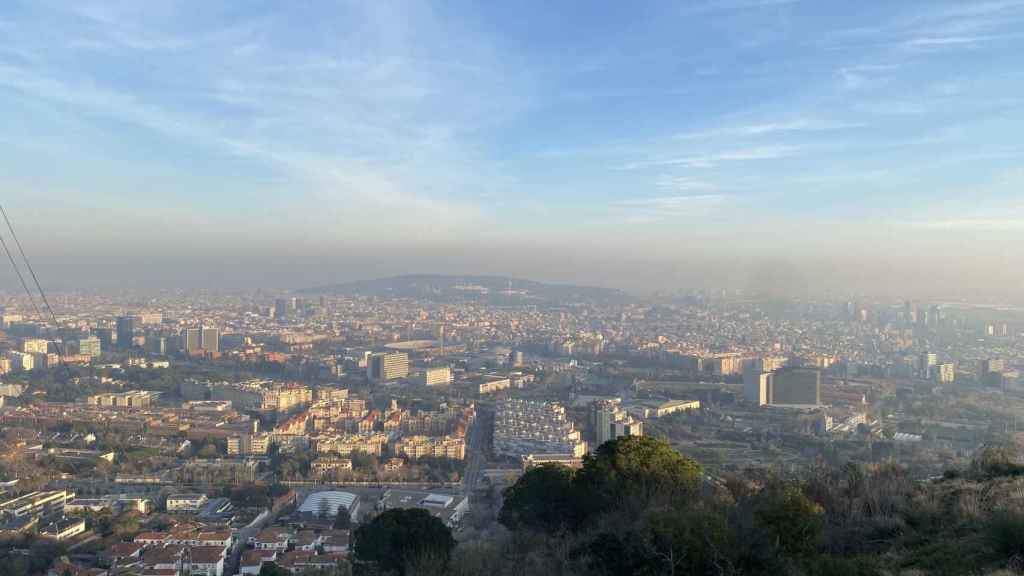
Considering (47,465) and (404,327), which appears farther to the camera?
(404,327)

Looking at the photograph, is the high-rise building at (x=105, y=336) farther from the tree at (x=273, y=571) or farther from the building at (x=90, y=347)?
the tree at (x=273, y=571)

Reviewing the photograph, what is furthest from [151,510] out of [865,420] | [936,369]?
[936,369]

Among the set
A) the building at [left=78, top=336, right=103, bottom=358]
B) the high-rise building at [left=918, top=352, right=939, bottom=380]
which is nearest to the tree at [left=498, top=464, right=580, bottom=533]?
the high-rise building at [left=918, top=352, right=939, bottom=380]

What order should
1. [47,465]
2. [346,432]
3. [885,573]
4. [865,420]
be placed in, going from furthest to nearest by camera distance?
[346,432], [865,420], [47,465], [885,573]

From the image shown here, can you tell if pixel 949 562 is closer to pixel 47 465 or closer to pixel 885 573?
pixel 885 573

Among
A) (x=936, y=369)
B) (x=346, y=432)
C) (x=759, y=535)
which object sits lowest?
(x=346, y=432)

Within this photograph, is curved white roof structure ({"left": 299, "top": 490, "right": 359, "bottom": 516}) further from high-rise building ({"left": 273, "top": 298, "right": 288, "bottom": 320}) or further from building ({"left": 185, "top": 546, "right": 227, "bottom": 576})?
high-rise building ({"left": 273, "top": 298, "right": 288, "bottom": 320})
